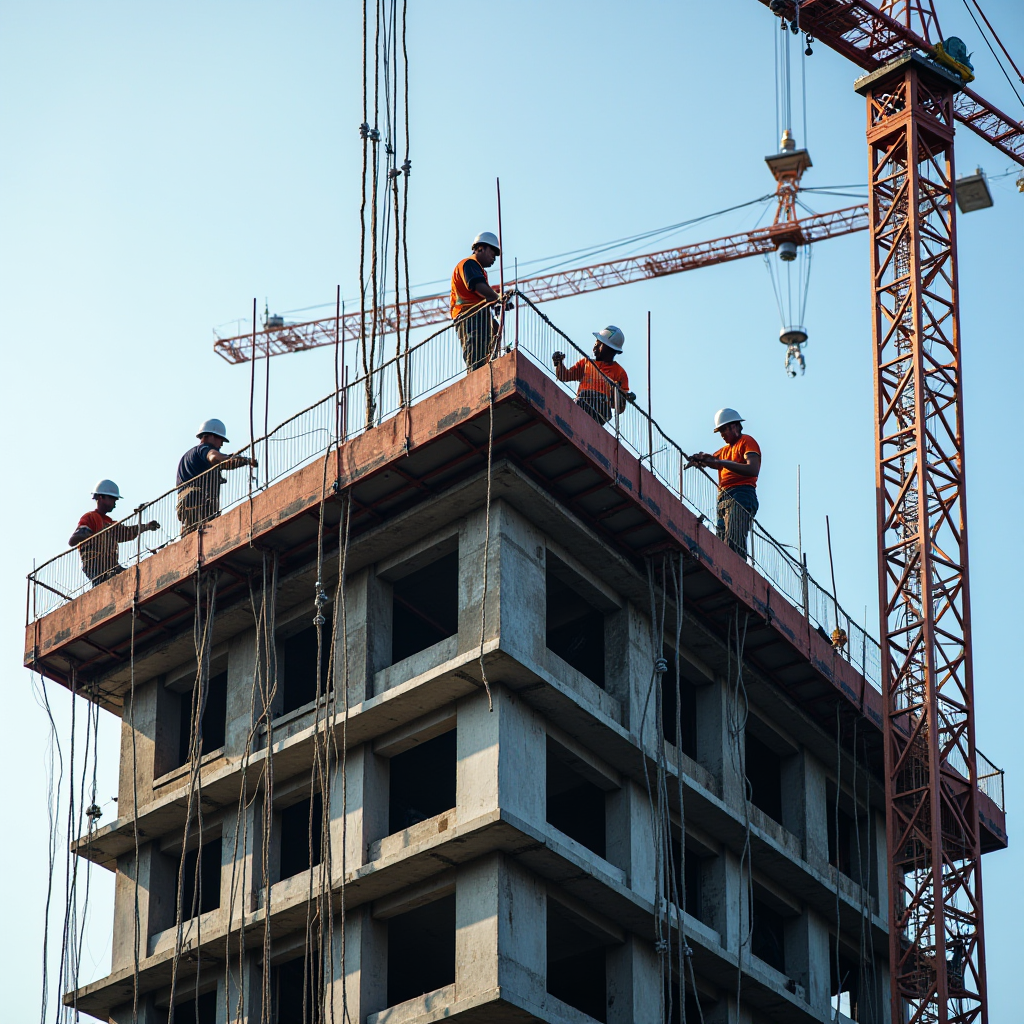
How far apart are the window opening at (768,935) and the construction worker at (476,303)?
38.8ft

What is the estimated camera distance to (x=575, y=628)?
36.6m

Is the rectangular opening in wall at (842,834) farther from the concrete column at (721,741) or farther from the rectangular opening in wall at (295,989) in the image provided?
the rectangular opening in wall at (295,989)

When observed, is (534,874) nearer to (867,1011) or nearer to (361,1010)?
(361,1010)

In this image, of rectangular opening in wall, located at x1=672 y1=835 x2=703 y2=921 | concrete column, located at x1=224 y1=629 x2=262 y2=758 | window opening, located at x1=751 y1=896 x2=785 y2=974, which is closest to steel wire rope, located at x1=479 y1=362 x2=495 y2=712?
concrete column, located at x1=224 y1=629 x2=262 y2=758

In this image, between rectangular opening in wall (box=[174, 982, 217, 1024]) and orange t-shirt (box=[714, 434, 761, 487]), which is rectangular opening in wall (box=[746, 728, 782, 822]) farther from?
rectangular opening in wall (box=[174, 982, 217, 1024])

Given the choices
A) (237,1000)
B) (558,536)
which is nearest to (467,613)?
(558,536)

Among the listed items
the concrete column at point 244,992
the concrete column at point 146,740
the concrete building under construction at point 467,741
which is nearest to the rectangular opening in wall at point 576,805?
the concrete building under construction at point 467,741

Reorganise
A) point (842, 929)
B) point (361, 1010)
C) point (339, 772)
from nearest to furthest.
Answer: point (361, 1010) < point (339, 772) < point (842, 929)

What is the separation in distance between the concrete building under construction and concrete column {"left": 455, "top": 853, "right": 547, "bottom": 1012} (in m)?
0.05

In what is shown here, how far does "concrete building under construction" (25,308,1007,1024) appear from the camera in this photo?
31250 mm

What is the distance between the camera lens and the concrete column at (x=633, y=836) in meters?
32.8

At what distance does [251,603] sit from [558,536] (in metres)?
5.51

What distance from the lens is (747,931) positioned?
35.3m

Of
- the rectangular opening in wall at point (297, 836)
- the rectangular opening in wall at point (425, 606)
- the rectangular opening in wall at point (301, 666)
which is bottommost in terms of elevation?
the rectangular opening in wall at point (297, 836)
